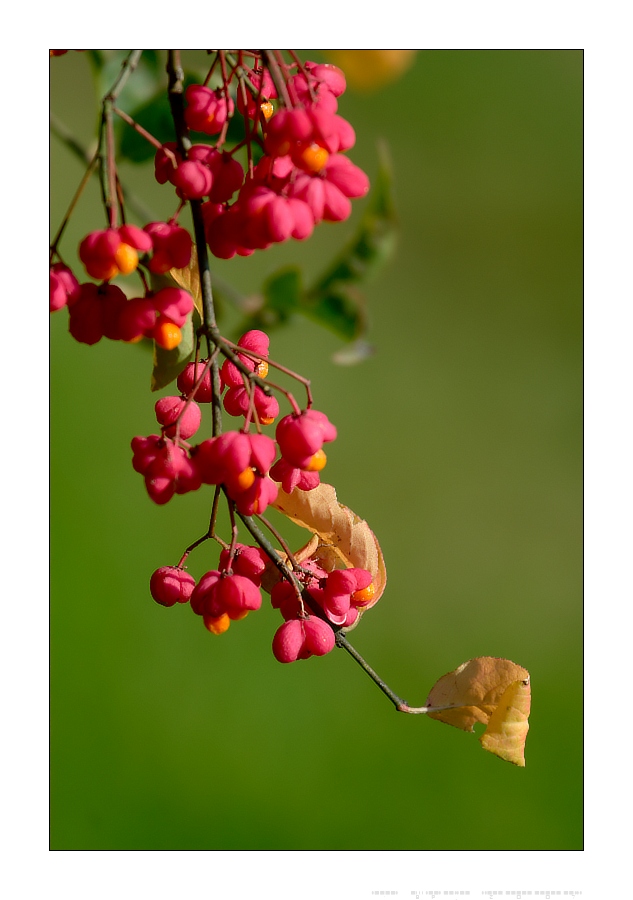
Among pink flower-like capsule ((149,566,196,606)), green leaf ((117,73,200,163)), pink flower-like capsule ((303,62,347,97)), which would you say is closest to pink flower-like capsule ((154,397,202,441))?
pink flower-like capsule ((149,566,196,606))

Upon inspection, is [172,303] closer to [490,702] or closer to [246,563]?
[246,563]

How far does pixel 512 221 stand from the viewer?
6.61 feet

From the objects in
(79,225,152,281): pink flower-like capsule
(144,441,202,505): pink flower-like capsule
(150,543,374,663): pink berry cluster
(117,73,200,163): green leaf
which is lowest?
(150,543,374,663): pink berry cluster

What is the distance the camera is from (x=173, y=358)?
2.12 ft

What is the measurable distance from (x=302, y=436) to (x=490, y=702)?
286 millimetres

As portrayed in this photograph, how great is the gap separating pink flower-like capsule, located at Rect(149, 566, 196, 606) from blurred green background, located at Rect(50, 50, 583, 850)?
0.50 metres

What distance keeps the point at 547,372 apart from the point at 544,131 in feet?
1.70

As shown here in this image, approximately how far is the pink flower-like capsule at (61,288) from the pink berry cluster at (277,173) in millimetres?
86

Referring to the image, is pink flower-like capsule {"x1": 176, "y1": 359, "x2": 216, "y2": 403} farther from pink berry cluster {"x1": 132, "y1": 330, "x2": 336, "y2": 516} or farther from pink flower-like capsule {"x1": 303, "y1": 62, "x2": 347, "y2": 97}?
pink flower-like capsule {"x1": 303, "y1": 62, "x2": 347, "y2": 97}

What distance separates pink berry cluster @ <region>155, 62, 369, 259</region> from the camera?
52 centimetres
